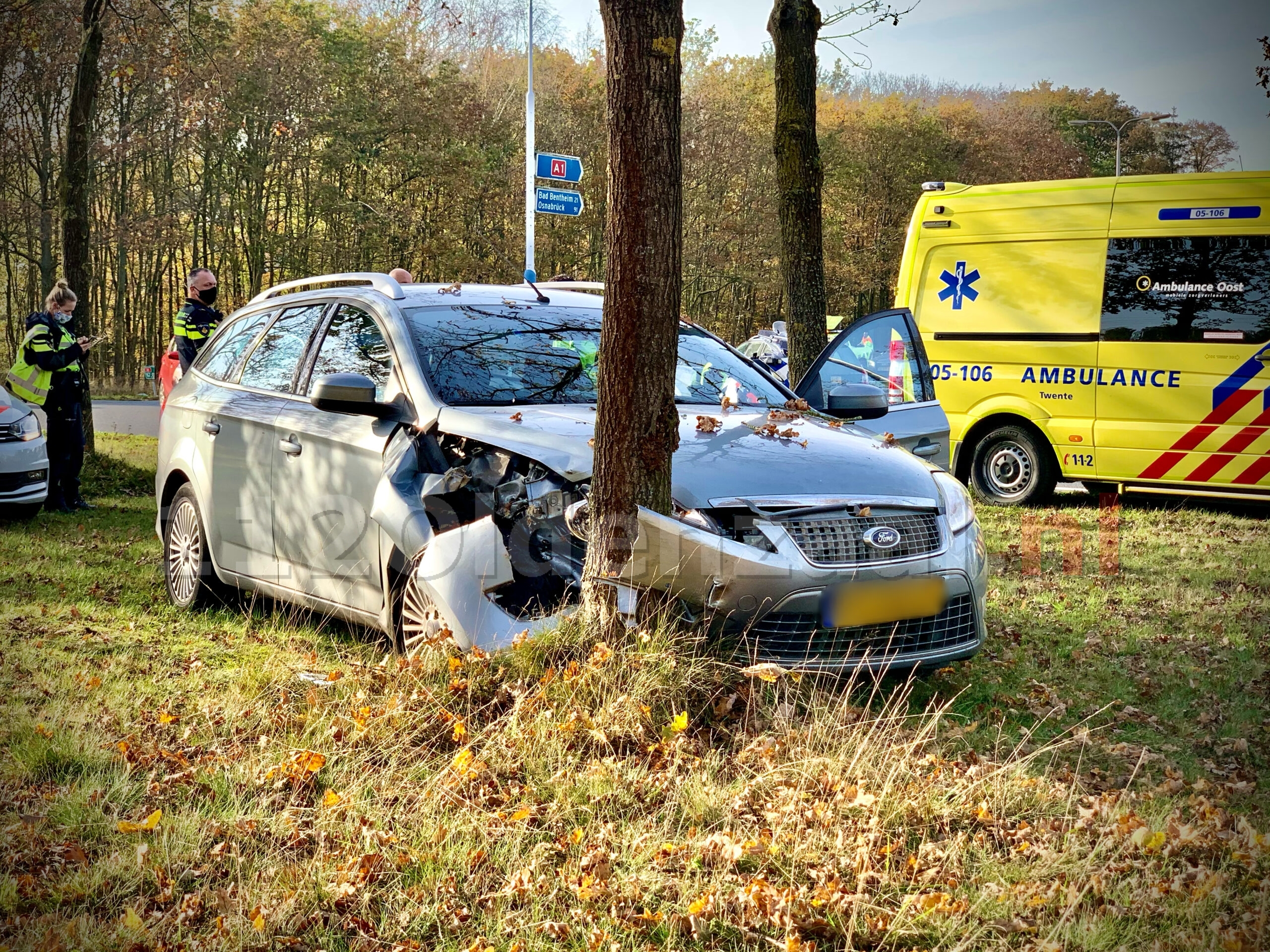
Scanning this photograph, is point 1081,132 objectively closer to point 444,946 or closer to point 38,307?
point 38,307

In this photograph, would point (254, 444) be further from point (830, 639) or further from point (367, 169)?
point (367, 169)

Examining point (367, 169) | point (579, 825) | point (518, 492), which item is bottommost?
Answer: point (579, 825)

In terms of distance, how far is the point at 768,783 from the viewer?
11.7ft

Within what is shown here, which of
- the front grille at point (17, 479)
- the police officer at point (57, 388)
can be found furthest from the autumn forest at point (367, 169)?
the front grille at point (17, 479)

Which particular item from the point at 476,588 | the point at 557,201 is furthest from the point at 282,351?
the point at 557,201

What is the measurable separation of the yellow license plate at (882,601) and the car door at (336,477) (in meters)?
1.83

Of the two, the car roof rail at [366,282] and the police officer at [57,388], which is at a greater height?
the car roof rail at [366,282]

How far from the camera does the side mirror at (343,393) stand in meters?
4.79

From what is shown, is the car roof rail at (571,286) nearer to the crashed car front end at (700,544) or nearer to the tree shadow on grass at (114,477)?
the crashed car front end at (700,544)

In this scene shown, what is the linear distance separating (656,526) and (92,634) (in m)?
3.18

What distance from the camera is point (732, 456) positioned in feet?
15.0

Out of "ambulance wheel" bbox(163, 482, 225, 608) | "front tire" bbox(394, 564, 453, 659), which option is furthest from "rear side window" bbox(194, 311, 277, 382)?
"front tire" bbox(394, 564, 453, 659)

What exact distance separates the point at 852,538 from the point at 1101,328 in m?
7.04

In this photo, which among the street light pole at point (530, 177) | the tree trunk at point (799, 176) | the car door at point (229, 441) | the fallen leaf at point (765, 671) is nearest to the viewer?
the fallen leaf at point (765, 671)
